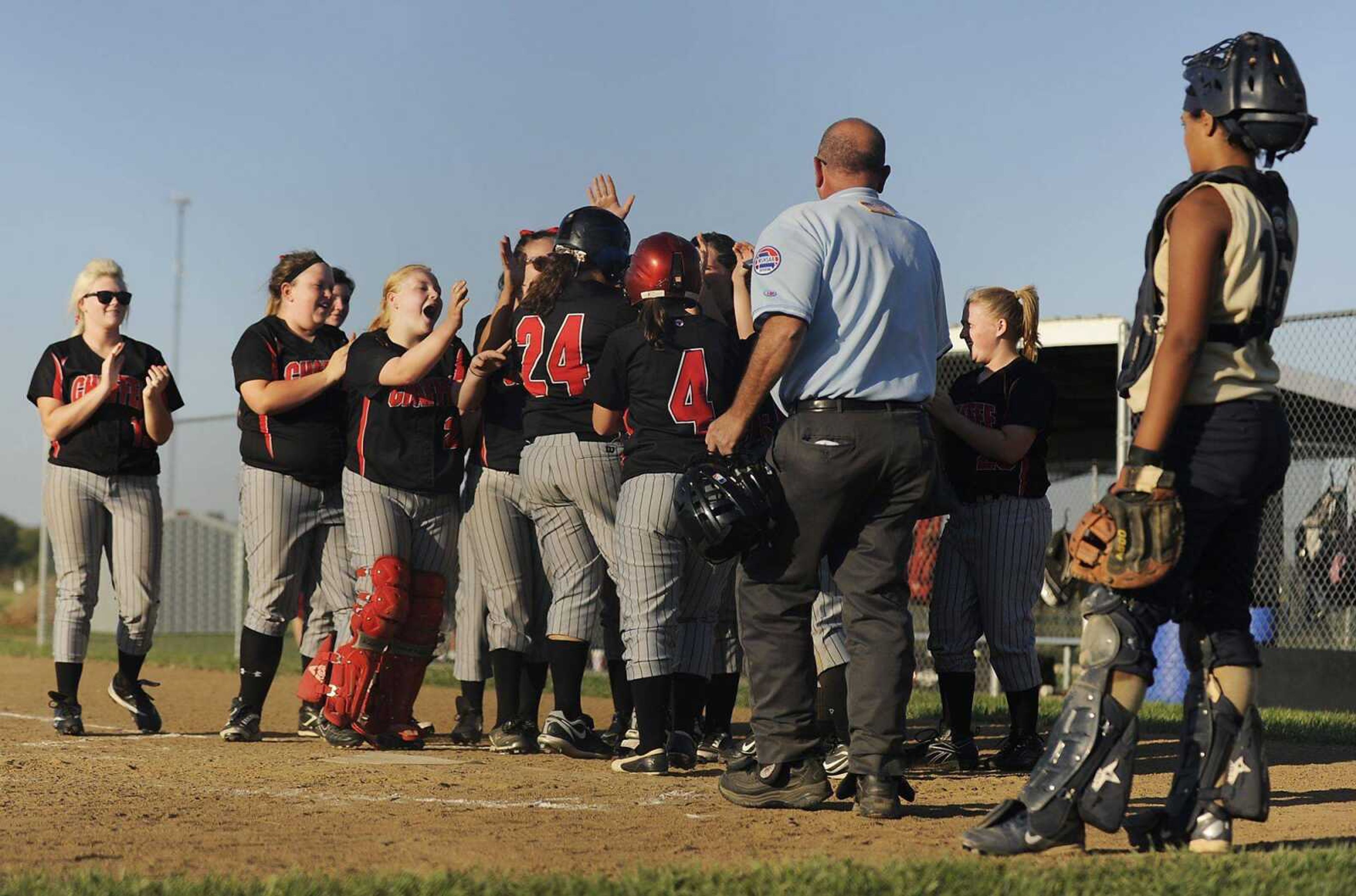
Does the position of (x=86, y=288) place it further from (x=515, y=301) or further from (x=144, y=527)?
(x=515, y=301)

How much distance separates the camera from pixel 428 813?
4.82m

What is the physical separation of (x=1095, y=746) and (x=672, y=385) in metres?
2.50

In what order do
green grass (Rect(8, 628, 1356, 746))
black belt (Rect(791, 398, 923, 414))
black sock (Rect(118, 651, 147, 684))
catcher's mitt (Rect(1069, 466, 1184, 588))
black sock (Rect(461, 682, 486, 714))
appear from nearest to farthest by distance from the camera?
catcher's mitt (Rect(1069, 466, 1184, 588)) < black belt (Rect(791, 398, 923, 414)) < black sock (Rect(461, 682, 486, 714)) < black sock (Rect(118, 651, 147, 684)) < green grass (Rect(8, 628, 1356, 746))

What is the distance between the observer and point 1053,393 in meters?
6.65

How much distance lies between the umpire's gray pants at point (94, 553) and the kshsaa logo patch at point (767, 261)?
3.88 meters

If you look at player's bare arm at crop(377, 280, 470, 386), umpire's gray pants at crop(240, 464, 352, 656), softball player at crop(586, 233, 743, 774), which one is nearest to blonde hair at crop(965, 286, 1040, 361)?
softball player at crop(586, 233, 743, 774)

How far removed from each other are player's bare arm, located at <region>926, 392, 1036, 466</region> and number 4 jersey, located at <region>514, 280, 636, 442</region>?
1.38 metres

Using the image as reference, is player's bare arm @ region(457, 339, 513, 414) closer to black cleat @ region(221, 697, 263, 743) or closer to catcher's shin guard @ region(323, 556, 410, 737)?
catcher's shin guard @ region(323, 556, 410, 737)

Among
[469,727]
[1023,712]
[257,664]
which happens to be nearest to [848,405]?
[1023,712]

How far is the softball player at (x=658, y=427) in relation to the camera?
5.96 metres

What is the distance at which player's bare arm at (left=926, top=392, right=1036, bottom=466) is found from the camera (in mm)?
6266

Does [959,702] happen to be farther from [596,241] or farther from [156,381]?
[156,381]

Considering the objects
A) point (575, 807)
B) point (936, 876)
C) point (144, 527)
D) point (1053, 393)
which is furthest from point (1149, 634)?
point (144, 527)

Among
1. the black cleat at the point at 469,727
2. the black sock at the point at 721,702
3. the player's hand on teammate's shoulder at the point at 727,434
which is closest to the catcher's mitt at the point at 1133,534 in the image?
the player's hand on teammate's shoulder at the point at 727,434
